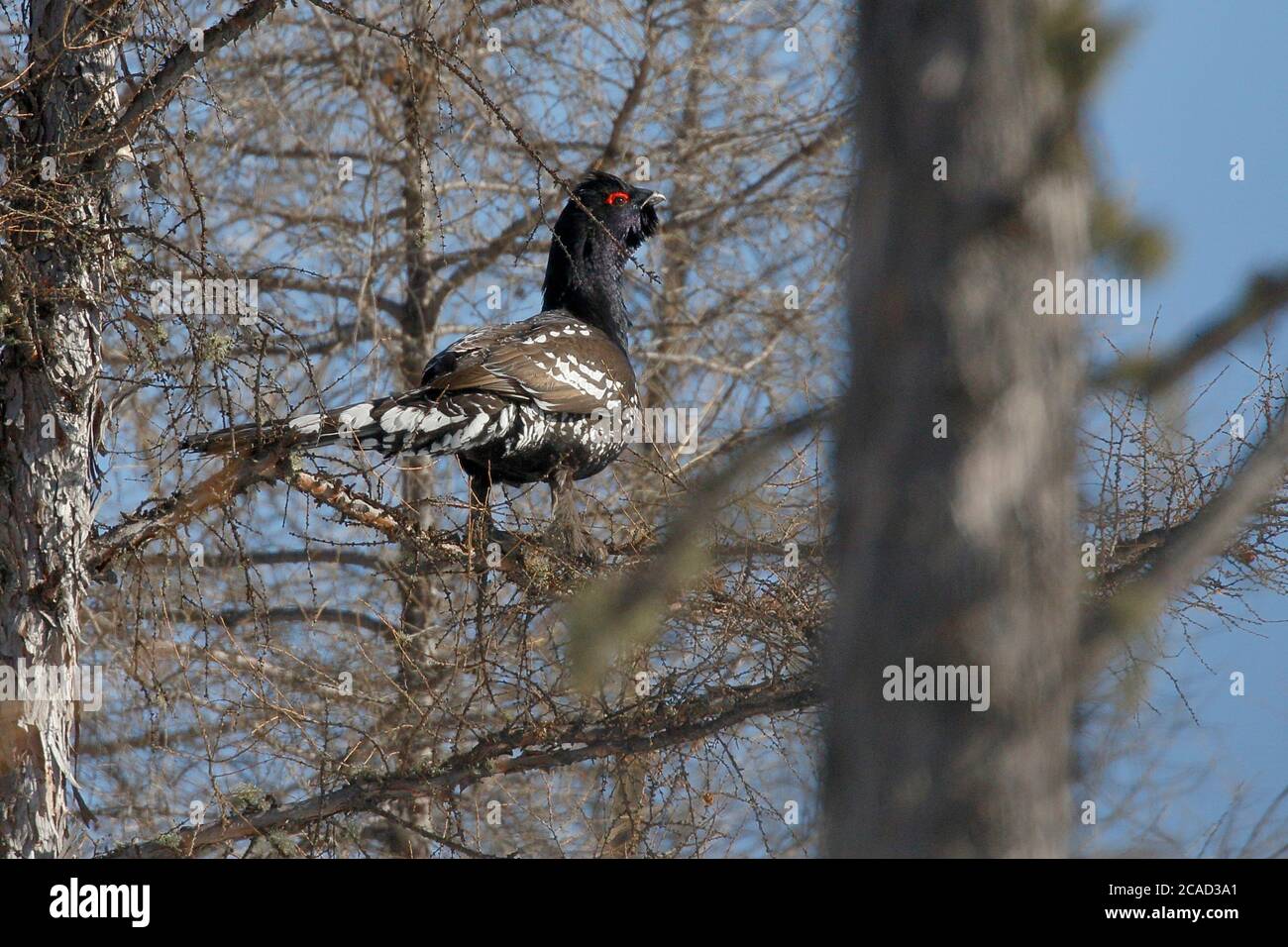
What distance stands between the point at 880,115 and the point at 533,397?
4.74 meters

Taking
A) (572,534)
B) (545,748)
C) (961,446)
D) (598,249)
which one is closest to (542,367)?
(572,534)

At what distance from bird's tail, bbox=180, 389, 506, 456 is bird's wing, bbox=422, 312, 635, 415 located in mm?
119

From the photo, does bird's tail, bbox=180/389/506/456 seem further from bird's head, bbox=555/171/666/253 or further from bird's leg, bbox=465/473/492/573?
bird's head, bbox=555/171/666/253

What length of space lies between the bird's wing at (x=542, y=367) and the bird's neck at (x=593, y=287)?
376 millimetres

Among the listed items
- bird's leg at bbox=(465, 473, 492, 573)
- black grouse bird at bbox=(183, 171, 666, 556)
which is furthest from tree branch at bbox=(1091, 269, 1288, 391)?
bird's leg at bbox=(465, 473, 492, 573)

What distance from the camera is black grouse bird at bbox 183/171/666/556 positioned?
5754 millimetres

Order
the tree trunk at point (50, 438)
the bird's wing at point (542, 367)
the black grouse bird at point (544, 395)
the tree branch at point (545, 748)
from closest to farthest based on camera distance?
the tree trunk at point (50, 438) → the tree branch at point (545, 748) → the black grouse bird at point (544, 395) → the bird's wing at point (542, 367)

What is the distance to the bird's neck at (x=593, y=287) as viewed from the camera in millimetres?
8188

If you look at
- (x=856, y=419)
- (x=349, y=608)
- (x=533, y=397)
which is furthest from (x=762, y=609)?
(x=349, y=608)

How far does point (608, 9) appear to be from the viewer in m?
9.88

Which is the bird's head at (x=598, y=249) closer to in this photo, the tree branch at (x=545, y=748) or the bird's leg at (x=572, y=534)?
the bird's leg at (x=572, y=534)

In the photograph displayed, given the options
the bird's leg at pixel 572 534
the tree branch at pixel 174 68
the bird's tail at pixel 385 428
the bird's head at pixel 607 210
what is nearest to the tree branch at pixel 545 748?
the bird's leg at pixel 572 534

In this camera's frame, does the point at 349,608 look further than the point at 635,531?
Yes
